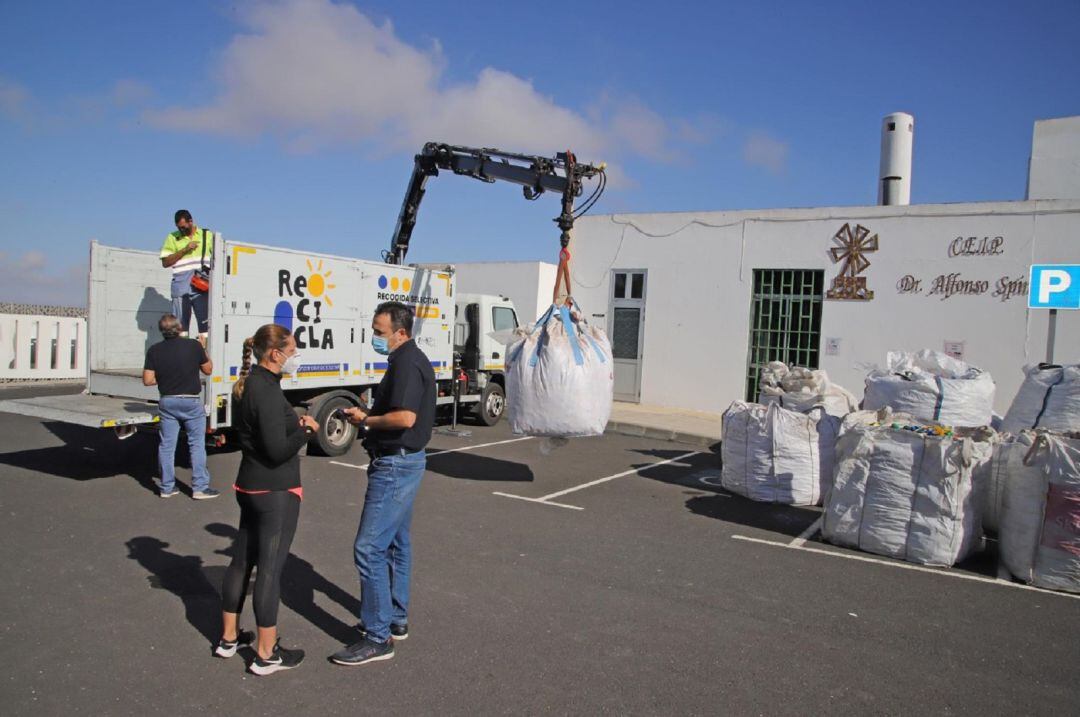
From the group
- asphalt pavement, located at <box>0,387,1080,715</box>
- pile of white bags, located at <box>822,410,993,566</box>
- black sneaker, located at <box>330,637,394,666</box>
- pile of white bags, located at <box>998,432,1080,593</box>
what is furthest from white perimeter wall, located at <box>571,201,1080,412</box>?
black sneaker, located at <box>330,637,394,666</box>

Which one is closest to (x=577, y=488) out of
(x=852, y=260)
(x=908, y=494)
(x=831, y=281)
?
(x=908, y=494)

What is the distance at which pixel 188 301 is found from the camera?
9562 mm

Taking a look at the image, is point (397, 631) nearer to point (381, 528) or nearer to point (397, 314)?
point (381, 528)

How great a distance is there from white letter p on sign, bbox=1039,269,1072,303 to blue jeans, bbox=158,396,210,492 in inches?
417

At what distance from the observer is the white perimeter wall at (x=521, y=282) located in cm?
2030

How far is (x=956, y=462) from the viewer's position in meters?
6.09

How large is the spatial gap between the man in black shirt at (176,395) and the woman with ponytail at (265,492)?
3942 millimetres

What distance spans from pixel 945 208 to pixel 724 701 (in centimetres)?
1275

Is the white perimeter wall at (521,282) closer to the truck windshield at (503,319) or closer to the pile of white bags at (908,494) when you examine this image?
the truck windshield at (503,319)

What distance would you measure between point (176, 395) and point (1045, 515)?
7.59 m

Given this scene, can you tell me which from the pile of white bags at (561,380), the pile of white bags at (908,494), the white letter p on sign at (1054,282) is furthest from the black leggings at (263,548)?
the white letter p on sign at (1054,282)

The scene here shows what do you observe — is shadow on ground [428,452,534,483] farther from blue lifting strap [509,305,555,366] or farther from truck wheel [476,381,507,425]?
truck wheel [476,381,507,425]

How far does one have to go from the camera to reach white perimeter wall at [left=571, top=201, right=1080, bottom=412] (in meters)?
13.3

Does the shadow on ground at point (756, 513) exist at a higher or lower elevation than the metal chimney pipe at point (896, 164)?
lower
